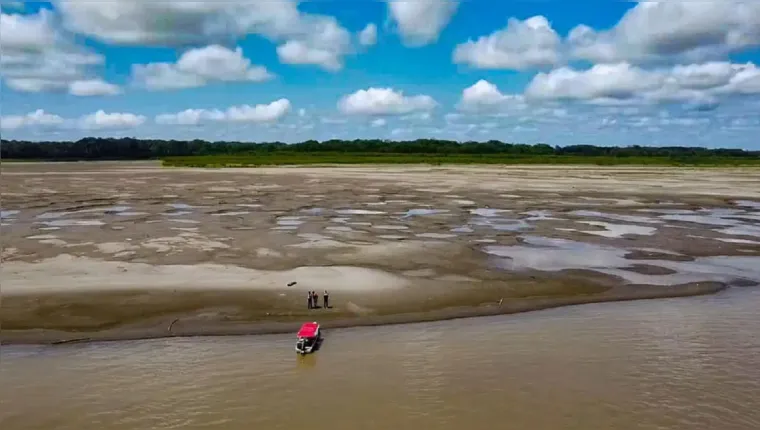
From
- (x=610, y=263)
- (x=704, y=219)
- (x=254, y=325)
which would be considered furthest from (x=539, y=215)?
(x=254, y=325)

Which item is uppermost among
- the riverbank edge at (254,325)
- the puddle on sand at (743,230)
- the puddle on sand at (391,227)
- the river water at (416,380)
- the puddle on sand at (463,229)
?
the puddle on sand at (391,227)

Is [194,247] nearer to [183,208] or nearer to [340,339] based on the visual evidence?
[340,339]

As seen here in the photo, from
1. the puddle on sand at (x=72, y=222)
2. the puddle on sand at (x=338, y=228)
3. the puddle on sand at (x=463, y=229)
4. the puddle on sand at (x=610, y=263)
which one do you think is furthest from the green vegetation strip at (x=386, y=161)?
the puddle on sand at (x=610, y=263)

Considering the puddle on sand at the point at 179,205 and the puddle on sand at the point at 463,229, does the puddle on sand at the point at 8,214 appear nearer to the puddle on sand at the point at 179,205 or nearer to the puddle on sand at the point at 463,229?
the puddle on sand at the point at 179,205

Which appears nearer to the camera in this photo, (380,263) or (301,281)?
(301,281)

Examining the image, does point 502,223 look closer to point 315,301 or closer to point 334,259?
point 334,259

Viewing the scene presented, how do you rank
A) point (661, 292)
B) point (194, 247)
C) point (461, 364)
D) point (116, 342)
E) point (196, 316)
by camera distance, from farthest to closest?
1. point (194, 247)
2. point (661, 292)
3. point (196, 316)
4. point (116, 342)
5. point (461, 364)

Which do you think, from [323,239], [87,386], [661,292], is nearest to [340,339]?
[87,386]

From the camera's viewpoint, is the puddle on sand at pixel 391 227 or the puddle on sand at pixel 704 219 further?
the puddle on sand at pixel 704 219
